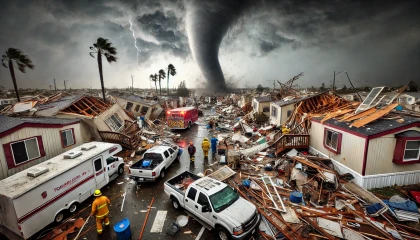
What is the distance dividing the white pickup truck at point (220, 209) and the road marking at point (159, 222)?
99cm

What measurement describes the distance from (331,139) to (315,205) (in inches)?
224

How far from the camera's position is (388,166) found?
10.1m

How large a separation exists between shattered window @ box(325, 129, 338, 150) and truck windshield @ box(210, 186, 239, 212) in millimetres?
8859

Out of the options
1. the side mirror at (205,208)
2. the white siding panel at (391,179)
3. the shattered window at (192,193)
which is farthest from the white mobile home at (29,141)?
the white siding panel at (391,179)

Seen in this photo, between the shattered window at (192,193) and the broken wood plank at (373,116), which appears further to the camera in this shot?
the broken wood plank at (373,116)

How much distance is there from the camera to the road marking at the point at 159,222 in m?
7.69

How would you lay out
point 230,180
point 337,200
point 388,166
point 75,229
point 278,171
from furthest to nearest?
1. point 278,171
2. point 230,180
3. point 388,166
4. point 337,200
5. point 75,229

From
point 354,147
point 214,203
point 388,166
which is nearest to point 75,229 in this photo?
point 214,203

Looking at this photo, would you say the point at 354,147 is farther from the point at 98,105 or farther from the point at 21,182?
the point at 98,105

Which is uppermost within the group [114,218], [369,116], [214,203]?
[369,116]

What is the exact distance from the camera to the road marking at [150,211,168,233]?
769 cm

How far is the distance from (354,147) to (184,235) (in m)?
10.6

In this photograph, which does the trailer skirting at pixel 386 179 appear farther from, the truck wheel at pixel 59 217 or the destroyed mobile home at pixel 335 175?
the truck wheel at pixel 59 217

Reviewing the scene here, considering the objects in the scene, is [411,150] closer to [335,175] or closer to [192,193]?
[335,175]
